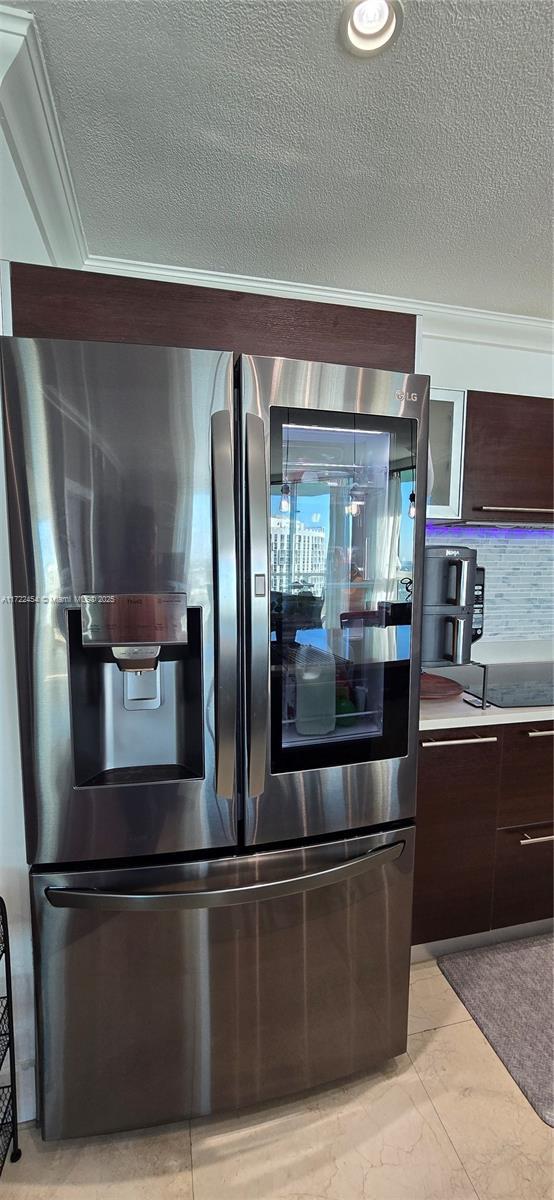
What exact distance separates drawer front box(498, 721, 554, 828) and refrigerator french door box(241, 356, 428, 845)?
2.28 feet

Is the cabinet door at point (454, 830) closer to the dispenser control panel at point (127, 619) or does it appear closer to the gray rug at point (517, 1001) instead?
the gray rug at point (517, 1001)

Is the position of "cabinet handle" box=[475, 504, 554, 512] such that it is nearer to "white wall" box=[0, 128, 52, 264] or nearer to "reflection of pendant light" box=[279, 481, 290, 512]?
"reflection of pendant light" box=[279, 481, 290, 512]

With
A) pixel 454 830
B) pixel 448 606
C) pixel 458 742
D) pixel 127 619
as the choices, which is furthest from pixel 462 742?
pixel 127 619

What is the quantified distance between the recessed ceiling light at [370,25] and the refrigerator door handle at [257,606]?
738mm

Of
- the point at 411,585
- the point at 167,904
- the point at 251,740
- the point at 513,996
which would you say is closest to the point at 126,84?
the point at 411,585

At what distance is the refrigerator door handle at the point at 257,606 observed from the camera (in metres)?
1.26

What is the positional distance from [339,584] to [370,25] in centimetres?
111

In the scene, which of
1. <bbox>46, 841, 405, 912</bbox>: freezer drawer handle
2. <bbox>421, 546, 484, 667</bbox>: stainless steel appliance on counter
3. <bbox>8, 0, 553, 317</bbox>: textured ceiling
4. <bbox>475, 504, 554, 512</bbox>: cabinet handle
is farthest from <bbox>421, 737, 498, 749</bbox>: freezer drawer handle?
<bbox>8, 0, 553, 317</bbox>: textured ceiling

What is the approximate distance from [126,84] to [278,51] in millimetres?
344

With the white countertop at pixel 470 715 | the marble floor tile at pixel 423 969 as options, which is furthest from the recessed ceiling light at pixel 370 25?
the marble floor tile at pixel 423 969

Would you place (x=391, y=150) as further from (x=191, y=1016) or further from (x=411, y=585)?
(x=191, y=1016)

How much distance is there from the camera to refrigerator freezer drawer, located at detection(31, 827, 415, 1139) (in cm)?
131

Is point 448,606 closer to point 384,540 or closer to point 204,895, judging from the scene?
point 384,540

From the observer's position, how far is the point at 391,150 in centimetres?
145
